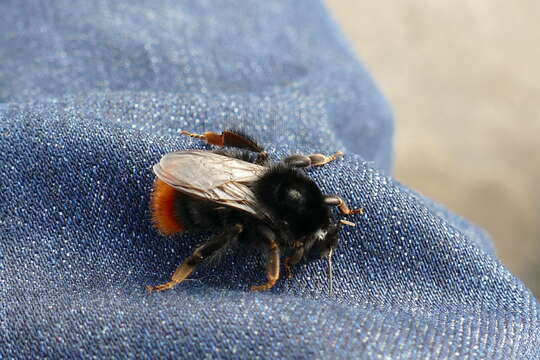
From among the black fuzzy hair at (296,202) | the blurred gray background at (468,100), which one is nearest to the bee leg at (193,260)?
the black fuzzy hair at (296,202)

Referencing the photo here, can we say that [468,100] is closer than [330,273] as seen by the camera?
No

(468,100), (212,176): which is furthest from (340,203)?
→ (468,100)

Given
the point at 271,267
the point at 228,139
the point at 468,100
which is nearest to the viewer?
the point at 271,267

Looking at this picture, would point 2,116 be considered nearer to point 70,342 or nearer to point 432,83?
point 70,342

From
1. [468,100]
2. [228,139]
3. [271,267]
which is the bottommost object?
[271,267]

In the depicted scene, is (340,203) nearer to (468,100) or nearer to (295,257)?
(295,257)

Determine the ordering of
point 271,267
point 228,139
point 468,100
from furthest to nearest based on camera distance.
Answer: point 468,100, point 228,139, point 271,267

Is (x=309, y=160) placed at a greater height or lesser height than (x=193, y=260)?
greater
